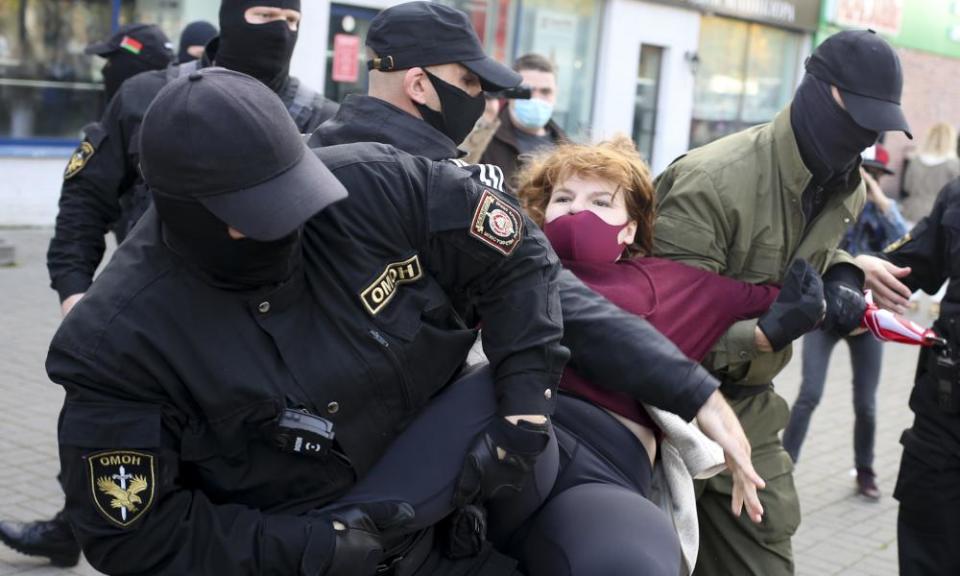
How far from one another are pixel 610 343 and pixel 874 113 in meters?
1.09

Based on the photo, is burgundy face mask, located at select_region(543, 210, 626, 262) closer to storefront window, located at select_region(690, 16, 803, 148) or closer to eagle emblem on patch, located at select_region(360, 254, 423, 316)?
eagle emblem on patch, located at select_region(360, 254, 423, 316)

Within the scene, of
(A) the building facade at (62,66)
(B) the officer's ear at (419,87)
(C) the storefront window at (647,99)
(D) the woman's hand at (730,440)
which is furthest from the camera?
(C) the storefront window at (647,99)

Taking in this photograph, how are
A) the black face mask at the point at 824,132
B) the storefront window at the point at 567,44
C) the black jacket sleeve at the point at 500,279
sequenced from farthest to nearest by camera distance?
the storefront window at the point at 567,44, the black face mask at the point at 824,132, the black jacket sleeve at the point at 500,279

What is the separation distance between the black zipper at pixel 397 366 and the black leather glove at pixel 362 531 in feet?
0.62

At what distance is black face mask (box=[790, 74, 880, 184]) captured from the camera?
315 centimetres

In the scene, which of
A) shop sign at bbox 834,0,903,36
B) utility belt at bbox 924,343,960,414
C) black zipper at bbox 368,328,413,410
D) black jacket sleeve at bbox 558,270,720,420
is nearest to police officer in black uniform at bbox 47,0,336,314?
black jacket sleeve at bbox 558,270,720,420

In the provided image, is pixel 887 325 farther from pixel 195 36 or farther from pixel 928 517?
pixel 195 36

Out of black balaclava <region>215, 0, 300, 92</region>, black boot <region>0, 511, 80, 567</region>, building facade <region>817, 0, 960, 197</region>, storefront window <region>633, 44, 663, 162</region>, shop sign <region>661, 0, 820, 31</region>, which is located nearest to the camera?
black balaclava <region>215, 0, 300, 92</region>

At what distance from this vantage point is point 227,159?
1843 millimetres

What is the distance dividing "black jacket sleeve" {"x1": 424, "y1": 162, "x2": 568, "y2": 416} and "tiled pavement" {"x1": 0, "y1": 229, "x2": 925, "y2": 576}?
276 cm

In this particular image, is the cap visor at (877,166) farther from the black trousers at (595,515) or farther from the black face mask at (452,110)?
the black trousers at (595,515)

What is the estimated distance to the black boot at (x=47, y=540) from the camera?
14.0ft

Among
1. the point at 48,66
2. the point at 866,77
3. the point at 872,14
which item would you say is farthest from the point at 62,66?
the point at 872,14

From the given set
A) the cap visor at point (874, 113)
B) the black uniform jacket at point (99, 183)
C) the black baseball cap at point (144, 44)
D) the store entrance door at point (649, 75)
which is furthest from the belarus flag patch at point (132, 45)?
the store entrance door at point (649, 75)
